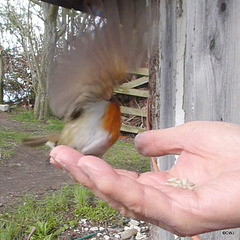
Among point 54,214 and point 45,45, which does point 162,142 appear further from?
point 45,45

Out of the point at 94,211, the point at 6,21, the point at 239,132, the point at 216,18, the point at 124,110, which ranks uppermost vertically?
the point at 6,21

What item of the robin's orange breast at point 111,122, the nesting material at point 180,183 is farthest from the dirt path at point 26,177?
the nesting material at point 180,183

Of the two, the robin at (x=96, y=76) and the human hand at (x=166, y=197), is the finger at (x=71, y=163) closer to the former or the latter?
the human hand at (x=166, y=197)

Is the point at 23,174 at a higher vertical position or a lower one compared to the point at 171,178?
lower

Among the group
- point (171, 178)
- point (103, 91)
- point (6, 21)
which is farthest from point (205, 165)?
point (6, 21)

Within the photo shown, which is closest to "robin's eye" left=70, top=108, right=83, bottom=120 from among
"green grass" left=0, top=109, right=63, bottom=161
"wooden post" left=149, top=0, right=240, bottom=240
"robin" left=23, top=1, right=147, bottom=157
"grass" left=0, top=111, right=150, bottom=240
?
"robin" left=23, top=1, right=147, bottom=157

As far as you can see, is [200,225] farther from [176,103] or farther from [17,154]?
[17,154]

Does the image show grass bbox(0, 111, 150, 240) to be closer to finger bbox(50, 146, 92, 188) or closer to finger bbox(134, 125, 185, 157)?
finger bbox(134, 125, 185, 157)
